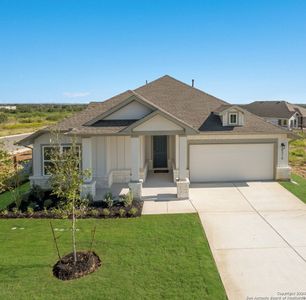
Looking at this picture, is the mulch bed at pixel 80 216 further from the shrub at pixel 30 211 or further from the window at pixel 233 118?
the window at pixel 233 118

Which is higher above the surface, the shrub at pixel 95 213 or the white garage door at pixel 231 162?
the white garage door at pixel 231 162

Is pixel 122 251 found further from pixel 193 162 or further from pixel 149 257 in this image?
pixel 193 162

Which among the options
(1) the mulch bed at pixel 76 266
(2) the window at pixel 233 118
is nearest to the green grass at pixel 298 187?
(2) the window at pixel 233 118

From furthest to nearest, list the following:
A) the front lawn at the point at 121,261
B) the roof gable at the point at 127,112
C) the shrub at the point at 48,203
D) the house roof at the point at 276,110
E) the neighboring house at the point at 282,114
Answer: the house roof at the point at 276,110
the neighboring house at the point at 282,114
the roof gable at the point at 127,112
the shrub at the point at 48,203
the front lawn at the point at 121,261

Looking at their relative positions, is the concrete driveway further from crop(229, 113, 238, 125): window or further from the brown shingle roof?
the brown shingle roof

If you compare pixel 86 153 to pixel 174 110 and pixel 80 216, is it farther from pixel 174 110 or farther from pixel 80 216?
pixel 174 110

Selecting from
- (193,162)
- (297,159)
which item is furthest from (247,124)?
(297,159)

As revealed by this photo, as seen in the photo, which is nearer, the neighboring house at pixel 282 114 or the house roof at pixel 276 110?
the neighboring house at pixel 282 114
